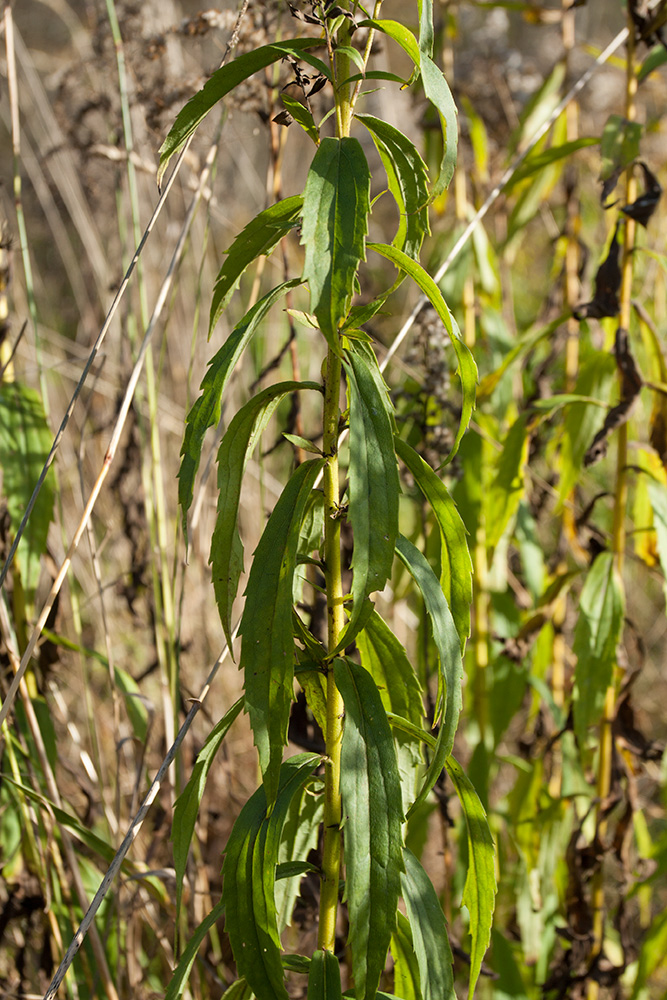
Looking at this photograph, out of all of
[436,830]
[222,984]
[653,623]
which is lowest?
[222,984]

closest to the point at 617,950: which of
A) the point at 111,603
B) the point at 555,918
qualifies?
the point at 555,918

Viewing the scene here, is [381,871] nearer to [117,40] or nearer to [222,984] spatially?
[222,984]

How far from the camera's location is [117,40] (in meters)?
0.97

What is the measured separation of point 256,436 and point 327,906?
367 millimetres

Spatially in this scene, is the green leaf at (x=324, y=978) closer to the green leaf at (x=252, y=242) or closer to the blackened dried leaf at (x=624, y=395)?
the green leaf at (x=252, y=242)

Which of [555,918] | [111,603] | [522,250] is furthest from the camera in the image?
[522,250]

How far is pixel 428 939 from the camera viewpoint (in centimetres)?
62

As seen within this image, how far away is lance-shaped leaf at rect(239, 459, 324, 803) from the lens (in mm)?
521

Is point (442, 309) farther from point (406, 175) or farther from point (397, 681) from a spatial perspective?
point (397, 681)

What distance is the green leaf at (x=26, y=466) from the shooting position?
961mm

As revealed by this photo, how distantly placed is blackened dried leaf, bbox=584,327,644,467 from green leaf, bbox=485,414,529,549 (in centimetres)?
8

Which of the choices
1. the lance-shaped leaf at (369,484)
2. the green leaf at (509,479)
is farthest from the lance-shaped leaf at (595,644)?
the lance-shaped leaf at (369,484)

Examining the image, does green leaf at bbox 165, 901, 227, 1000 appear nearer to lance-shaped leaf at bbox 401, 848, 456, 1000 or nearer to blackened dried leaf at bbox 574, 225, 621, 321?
lance-shaped leaf at bbox 401, 848, 456, 1000

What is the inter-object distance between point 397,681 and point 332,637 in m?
0.08
